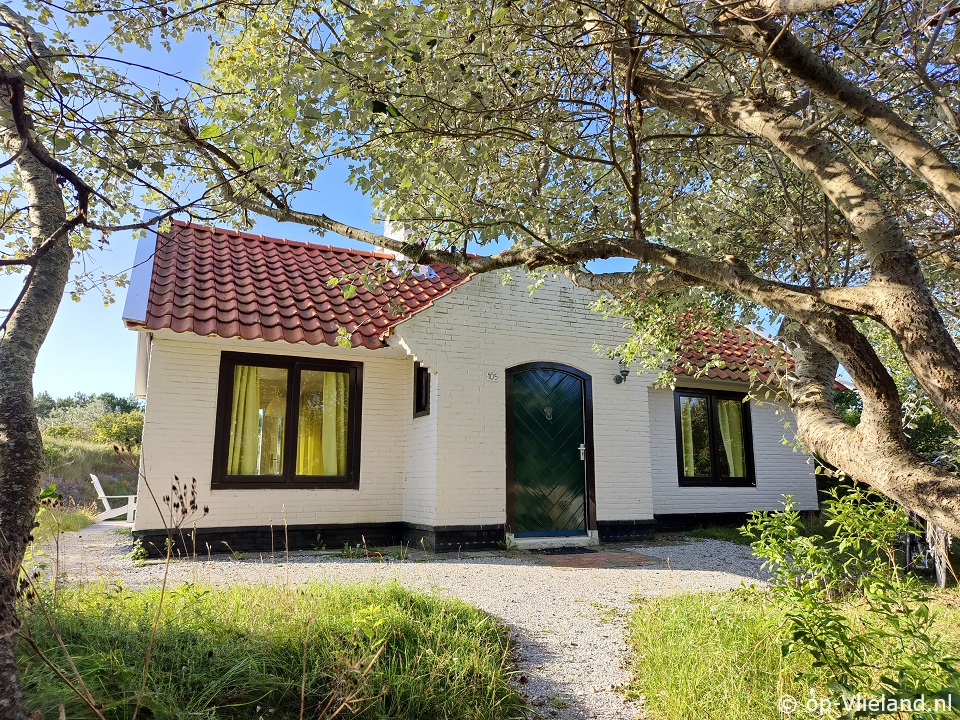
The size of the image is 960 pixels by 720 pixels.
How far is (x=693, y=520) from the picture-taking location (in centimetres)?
1134

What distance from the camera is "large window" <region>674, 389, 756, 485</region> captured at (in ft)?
38.4

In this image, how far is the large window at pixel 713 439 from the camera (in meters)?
11.7

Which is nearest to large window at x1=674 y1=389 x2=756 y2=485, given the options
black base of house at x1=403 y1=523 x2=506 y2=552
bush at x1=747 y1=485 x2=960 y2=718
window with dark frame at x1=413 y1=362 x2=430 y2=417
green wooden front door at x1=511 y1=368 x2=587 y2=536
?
green wooden front door at x1=511 y1=368 x2=587 y2=536

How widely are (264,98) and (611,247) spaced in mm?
2702

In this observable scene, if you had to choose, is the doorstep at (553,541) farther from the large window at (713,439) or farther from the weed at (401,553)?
the large window at (713,439)

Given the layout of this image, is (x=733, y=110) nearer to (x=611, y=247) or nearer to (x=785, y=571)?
(x=611, y=247)

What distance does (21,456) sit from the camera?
2713 mm

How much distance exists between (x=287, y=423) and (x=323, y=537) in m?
1.67

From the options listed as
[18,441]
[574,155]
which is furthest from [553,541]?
[18,441]

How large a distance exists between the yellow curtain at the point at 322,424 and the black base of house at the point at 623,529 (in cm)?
403

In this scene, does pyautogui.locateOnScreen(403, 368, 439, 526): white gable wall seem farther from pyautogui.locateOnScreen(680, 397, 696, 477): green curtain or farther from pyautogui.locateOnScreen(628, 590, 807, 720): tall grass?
pyautogui.locateOnScreen(680, 397, 696, 477): green curtain

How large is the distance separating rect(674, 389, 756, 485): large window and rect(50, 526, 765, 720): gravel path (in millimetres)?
2356

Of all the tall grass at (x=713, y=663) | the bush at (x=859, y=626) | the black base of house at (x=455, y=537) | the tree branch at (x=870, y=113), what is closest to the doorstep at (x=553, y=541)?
the black base of house at (x=455, y=537)

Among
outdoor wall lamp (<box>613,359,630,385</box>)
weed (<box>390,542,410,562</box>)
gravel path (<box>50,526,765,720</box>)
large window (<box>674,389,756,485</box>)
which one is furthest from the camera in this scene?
large window (<box>674,389,756,485</box>)
